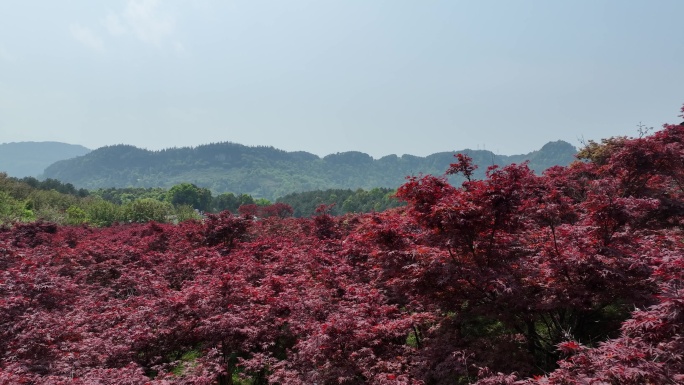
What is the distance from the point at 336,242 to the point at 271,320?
4.53 metres

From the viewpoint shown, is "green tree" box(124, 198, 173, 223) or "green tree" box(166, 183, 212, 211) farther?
"green tree" box(166, 183, 212, 211)

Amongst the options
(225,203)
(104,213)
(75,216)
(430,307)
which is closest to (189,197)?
(225,203)

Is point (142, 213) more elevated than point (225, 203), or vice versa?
point (225, 203)

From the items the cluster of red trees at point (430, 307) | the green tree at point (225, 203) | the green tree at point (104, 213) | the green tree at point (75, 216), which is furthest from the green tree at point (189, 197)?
the cluster of red trees at point (430, 307)

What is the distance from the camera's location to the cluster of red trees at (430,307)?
→ 5199 mm

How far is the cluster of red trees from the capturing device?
17.1ft

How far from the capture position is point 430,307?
22.4 feet

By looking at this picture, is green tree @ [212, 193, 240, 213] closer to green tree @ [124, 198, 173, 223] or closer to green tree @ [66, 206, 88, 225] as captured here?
green tree @ [124, 198, 173, 223]

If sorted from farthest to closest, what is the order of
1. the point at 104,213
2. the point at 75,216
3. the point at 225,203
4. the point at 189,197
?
the point at 225,203 < the point at 189,197 < the point at 104,213 < the point at 75,216

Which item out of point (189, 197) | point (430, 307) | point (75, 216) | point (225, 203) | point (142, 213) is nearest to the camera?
point (430, 307)

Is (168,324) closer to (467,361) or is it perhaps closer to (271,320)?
(271,320)

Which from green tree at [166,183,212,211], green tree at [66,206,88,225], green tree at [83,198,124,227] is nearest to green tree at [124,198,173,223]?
green tree at [83,198,124,227]

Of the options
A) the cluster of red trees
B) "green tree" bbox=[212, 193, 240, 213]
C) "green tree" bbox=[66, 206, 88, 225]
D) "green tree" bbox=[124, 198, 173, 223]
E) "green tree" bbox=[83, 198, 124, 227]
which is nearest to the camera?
the cluster of red trees

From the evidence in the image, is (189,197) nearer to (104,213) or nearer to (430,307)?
(104,213)
